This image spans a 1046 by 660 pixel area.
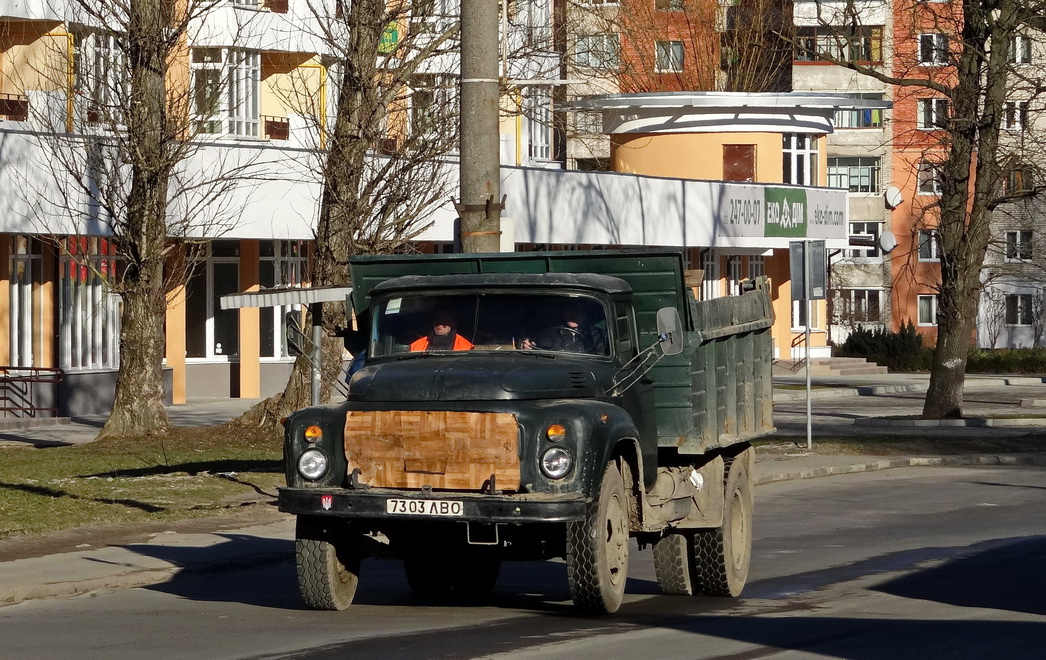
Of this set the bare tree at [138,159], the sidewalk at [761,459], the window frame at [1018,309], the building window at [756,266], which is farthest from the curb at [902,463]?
the window frame at [1018,309]

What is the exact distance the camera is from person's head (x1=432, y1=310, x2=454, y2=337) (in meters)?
11.6

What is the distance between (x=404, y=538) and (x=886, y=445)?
17.9 m

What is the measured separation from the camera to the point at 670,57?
3105 inches

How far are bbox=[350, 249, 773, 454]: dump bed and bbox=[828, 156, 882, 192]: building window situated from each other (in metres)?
68.9

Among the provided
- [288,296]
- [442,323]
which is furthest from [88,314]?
[442,323]

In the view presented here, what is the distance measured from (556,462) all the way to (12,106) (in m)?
25.9

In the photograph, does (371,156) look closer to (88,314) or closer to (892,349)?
(88,314)

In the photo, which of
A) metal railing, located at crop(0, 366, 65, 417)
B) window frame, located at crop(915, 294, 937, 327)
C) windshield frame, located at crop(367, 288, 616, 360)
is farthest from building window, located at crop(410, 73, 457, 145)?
window frame, located at crop(915, 294, 937, 327)

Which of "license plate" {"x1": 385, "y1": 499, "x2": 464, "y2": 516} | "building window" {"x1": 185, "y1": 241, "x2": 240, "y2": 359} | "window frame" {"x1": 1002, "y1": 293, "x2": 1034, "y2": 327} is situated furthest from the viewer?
"window frame" {"x1": 1002, "y1": 293, "x2": 1034, "y2": 327}

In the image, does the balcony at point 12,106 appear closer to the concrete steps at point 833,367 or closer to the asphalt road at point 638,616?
the asphalt road at point 638,616

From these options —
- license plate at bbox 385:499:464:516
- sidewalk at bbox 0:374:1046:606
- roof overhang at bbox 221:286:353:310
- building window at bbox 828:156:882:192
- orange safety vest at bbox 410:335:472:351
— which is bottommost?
sidewalk at bbox 0:374:1046:606

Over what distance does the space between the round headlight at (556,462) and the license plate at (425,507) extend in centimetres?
56

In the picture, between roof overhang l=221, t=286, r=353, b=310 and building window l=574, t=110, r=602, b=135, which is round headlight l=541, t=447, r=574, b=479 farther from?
building window l=574, t=110, r=602, b=135

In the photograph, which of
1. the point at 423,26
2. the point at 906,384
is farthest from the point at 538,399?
the point at 906,384
